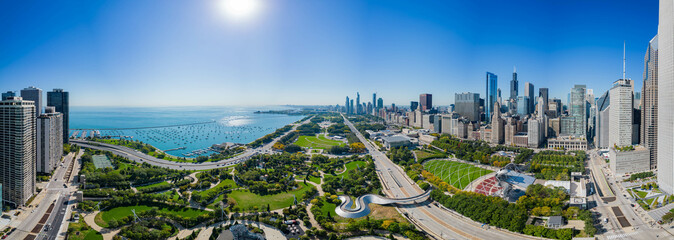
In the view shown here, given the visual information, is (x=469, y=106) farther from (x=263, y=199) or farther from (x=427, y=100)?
(x=263, y=199)

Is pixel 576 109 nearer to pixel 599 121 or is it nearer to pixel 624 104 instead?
pixel 599 121

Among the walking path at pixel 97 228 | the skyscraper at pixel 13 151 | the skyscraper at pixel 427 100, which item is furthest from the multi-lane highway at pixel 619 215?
the skyscraper at pixel 427 100

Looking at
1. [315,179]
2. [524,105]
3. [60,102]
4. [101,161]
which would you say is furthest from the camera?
A: [524,105]

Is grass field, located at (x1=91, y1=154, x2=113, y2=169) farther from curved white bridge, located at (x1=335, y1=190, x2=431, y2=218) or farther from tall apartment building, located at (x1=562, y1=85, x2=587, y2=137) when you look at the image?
tall apartment building, located at (x1=562, y1=85, x2=587, y2=137)

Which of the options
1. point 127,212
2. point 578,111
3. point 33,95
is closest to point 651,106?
point 578,111

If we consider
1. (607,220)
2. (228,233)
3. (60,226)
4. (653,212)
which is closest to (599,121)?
(653,212)

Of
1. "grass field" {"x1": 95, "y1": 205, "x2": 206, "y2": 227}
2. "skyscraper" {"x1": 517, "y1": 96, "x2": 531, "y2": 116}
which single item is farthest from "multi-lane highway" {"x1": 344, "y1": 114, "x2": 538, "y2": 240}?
"skyscraper" {"x1": 517, "y1": 96, "x2": 531, "y2": 116}
